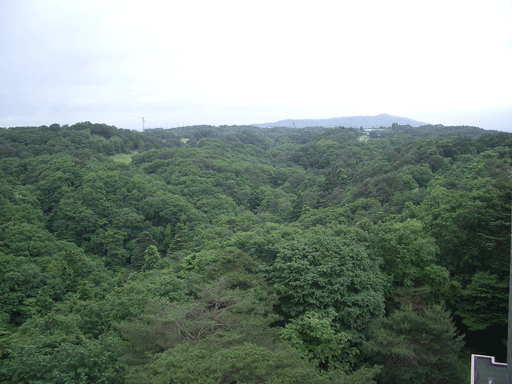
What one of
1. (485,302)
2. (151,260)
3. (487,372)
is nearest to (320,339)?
(487,372)

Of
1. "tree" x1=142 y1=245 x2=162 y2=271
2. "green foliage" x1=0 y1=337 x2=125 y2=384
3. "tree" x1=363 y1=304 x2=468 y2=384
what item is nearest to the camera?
"green foliage" x1=0 y1=337 x2=125 y2=384

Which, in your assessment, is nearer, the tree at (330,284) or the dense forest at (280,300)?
the dense forest at (280,300)

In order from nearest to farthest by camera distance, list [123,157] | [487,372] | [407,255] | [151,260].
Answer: [487,372], [407,255], [151,260], [123,157]

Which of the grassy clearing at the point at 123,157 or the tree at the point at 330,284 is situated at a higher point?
the grassy clearing at the point at 123,157

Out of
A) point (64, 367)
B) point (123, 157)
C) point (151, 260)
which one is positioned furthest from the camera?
point (123, 157)

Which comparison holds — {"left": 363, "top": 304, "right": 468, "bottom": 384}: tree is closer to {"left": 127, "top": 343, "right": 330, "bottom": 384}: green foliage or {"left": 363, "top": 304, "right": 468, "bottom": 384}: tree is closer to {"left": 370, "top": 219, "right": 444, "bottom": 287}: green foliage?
{"left": 370, "top": 219, "right": 444, "bottom": 287}: green foliage

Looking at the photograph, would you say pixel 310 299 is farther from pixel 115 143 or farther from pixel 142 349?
pixel 115 143

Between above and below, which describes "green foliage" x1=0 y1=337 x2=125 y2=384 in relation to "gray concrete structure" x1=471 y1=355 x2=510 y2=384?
above

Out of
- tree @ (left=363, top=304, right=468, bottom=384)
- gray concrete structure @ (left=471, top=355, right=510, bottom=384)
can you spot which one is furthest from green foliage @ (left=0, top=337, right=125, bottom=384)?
gray concrete structure @ (left=471, top=355, right=510, bottom=384)

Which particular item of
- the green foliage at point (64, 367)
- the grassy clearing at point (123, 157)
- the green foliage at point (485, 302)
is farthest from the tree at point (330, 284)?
the grassy clearing at point (123, 157)

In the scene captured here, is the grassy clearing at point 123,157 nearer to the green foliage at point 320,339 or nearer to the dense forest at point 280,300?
the dense forest at point 280,300

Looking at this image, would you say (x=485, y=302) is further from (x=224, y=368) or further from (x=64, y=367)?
(x=64, y=367)

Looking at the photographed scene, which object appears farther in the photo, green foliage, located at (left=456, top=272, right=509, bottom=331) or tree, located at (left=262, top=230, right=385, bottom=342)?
green foliage, located at (left=456, top=272, right=509, bottom=331)

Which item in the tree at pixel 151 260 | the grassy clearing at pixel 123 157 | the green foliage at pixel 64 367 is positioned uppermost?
the grassy clearing at pixel 123 157
